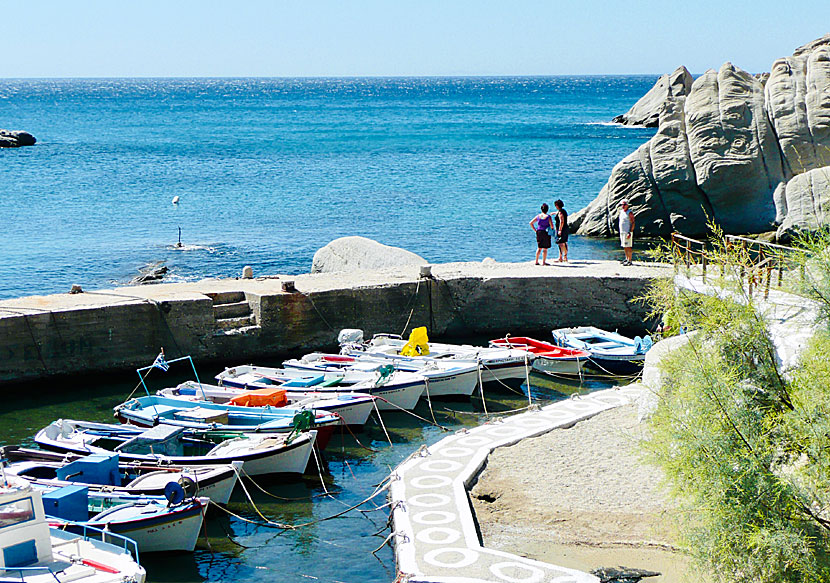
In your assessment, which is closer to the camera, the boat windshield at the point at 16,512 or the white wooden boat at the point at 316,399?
the boat windshield at the point at 16,512

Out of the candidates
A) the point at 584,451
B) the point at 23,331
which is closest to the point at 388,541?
the point at 584,451

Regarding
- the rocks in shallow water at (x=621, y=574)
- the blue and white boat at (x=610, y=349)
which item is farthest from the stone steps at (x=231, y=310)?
the rocks in shallow water at (x=621, y=574)

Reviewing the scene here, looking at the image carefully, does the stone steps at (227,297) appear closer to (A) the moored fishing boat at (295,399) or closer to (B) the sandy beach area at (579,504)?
(A) the moored fishing boat at (295,399)

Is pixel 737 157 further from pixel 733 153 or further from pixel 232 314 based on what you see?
pixel 232 314

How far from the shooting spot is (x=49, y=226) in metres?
41.9

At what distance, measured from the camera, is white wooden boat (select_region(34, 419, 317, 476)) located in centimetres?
1492

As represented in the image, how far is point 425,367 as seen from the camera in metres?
20.0

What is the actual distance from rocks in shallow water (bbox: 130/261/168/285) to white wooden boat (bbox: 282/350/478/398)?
445 inches

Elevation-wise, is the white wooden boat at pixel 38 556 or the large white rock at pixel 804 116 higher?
the large white rock at pixel 804 116

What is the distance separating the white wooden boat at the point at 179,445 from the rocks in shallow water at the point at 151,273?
1469 cm

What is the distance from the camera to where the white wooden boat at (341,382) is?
18.6m

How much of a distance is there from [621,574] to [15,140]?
81815 mm

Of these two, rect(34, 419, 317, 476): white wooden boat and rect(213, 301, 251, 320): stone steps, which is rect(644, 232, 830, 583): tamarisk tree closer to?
rect(34, 419, 317, 476): white wooden boat

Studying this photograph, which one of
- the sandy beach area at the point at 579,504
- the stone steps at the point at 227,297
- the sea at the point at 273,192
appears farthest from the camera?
the sea at the point at 273,192
